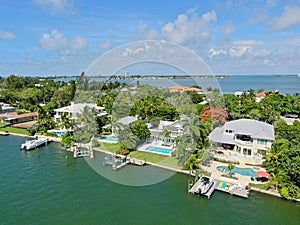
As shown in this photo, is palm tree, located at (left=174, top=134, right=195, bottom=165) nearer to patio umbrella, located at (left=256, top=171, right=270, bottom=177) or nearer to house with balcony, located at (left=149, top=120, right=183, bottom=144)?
house with balcony, located at (left=149, top=120, right=183, bottom=144)

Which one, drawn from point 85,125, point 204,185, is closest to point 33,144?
point 85,125

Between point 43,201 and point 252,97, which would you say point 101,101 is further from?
point 252,97

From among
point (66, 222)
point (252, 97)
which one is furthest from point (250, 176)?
point (252, 97)

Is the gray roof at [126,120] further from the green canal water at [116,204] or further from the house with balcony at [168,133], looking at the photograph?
the green canal water at [116,204]

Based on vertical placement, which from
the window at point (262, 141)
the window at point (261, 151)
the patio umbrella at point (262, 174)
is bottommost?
the patio umbrella at point (262, 174)

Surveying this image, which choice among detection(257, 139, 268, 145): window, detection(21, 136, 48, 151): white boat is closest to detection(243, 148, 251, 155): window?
detection(257, 139, 268, 145): window

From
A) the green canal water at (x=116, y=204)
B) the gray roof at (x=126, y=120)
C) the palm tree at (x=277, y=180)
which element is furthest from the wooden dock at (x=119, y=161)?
the palm tree at (x=277, y=180)

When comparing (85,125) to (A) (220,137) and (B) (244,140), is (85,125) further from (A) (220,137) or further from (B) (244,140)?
(B) (244,140)
